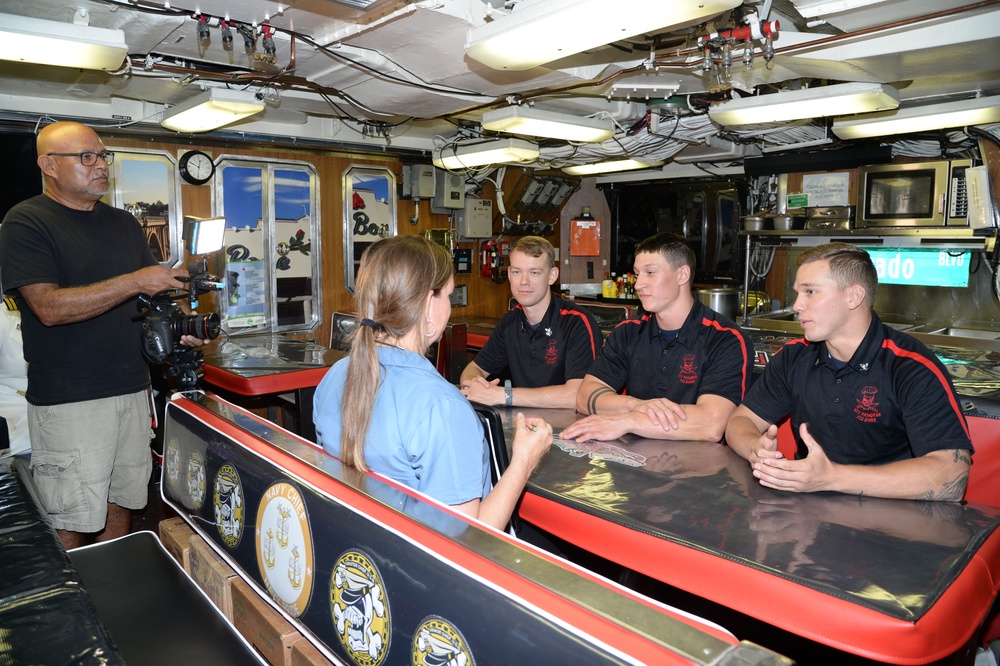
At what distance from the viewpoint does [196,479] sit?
7.45 feet

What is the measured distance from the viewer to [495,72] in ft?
12.6

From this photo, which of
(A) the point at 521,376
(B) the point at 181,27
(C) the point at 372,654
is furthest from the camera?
(A) the point at 521,376

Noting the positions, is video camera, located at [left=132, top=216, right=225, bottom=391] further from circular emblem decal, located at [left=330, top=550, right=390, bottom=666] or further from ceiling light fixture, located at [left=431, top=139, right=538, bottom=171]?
ceiling light fixture, located at [left=431, top=139, right=538, bottom=171]

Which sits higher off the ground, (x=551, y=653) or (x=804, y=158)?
(x=804, y=158)

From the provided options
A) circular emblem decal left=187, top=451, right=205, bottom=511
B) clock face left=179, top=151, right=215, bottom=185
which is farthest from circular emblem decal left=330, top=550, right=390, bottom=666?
clock face left=179, top=151, right=215, bottom=185

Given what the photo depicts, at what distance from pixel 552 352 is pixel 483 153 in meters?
2.98

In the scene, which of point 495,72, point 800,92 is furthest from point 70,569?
point 800,92

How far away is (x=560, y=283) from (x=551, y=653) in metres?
7.46

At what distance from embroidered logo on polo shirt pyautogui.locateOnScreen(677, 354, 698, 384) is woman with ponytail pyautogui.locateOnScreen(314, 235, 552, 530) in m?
1.33

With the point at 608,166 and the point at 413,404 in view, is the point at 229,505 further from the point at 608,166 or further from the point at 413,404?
the point at 608,166

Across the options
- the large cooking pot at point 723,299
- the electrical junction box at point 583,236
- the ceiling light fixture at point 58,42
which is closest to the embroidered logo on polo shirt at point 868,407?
the ceiling light fixture at point 58,42

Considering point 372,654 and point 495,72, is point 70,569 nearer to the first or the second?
point 372,654

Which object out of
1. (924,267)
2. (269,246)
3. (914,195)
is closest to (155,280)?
(269,246)

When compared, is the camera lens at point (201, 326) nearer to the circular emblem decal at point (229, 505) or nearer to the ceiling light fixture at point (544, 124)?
the circular emblem decal at point (229, 505)
